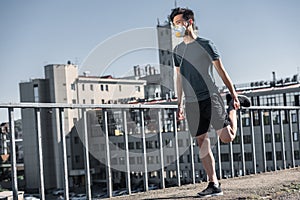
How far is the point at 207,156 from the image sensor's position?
3951 millimetres

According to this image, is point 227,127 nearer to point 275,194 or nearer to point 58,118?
point 275,194

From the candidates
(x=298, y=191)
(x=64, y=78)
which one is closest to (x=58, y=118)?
(x=298, y=191)

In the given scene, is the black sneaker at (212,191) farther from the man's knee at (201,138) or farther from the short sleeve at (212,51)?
Result: the short sleeve at (212,51)

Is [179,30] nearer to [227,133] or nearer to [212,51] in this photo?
[212,51]

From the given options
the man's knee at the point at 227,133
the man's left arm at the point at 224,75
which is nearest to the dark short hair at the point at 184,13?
the man's left arm at the point at 224,75

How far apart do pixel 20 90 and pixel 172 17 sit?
5772 cm

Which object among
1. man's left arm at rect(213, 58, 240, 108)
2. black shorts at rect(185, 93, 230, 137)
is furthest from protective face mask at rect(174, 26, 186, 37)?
black shorts at rect(185, 93, 230, 137)

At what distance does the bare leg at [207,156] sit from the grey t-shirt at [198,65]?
31 centimetres

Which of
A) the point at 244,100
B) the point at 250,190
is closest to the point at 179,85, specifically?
the point at 244,100

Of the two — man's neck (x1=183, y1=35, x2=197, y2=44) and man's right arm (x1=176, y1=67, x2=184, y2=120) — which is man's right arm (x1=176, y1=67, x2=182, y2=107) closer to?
man's right arm (x1=176, y1=67, x2=184, y2=120)

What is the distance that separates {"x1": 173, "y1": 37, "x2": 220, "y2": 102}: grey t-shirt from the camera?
12.3ft

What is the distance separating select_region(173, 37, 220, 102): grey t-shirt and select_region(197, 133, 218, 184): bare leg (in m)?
0.31

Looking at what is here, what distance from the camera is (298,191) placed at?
394cm

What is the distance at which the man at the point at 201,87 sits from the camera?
3777mm
